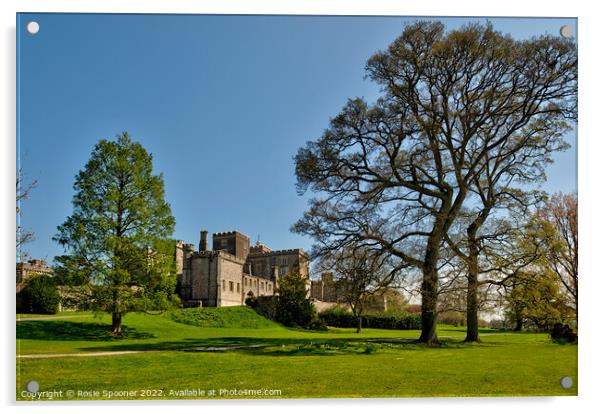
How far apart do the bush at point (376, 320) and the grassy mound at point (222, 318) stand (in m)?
3.33

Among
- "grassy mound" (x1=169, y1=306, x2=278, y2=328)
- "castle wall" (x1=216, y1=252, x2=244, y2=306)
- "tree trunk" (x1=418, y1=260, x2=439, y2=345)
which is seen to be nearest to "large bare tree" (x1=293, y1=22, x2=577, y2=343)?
"tree trunk" (x1=418, y1=260, x2=439, y2=345)

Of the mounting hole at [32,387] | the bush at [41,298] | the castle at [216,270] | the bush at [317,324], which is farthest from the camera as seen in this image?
the castle at [216,270]

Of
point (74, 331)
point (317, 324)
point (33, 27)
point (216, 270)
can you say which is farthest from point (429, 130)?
point (216, 270)

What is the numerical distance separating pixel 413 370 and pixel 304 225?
15.8 feet

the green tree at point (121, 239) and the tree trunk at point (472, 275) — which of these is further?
the green tree at point (121, 239)

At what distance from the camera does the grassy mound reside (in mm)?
24714

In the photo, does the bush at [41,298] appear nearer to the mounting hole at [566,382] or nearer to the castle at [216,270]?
the castle at [216,270]

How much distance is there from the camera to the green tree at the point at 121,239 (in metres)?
15.2

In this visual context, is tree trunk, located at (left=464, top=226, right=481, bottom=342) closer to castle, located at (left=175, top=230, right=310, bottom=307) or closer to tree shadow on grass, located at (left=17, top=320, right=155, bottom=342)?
tree shadow on grass, located at (left=17, top=320, right=155, bottom=342)

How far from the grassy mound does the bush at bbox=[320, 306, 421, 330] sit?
3328mm

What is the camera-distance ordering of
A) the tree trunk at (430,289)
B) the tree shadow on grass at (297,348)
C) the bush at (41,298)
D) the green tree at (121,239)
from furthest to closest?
the bush at (41,298), the green tree at (121,239), the tree trunk at (430,289), the tree shadow on grass at (297,348)

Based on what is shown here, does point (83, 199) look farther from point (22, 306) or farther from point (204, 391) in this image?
point (204, 391)

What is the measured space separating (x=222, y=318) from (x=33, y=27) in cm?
2099

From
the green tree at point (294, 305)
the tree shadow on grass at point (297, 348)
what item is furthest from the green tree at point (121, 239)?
the green tree at point (294, 305)
